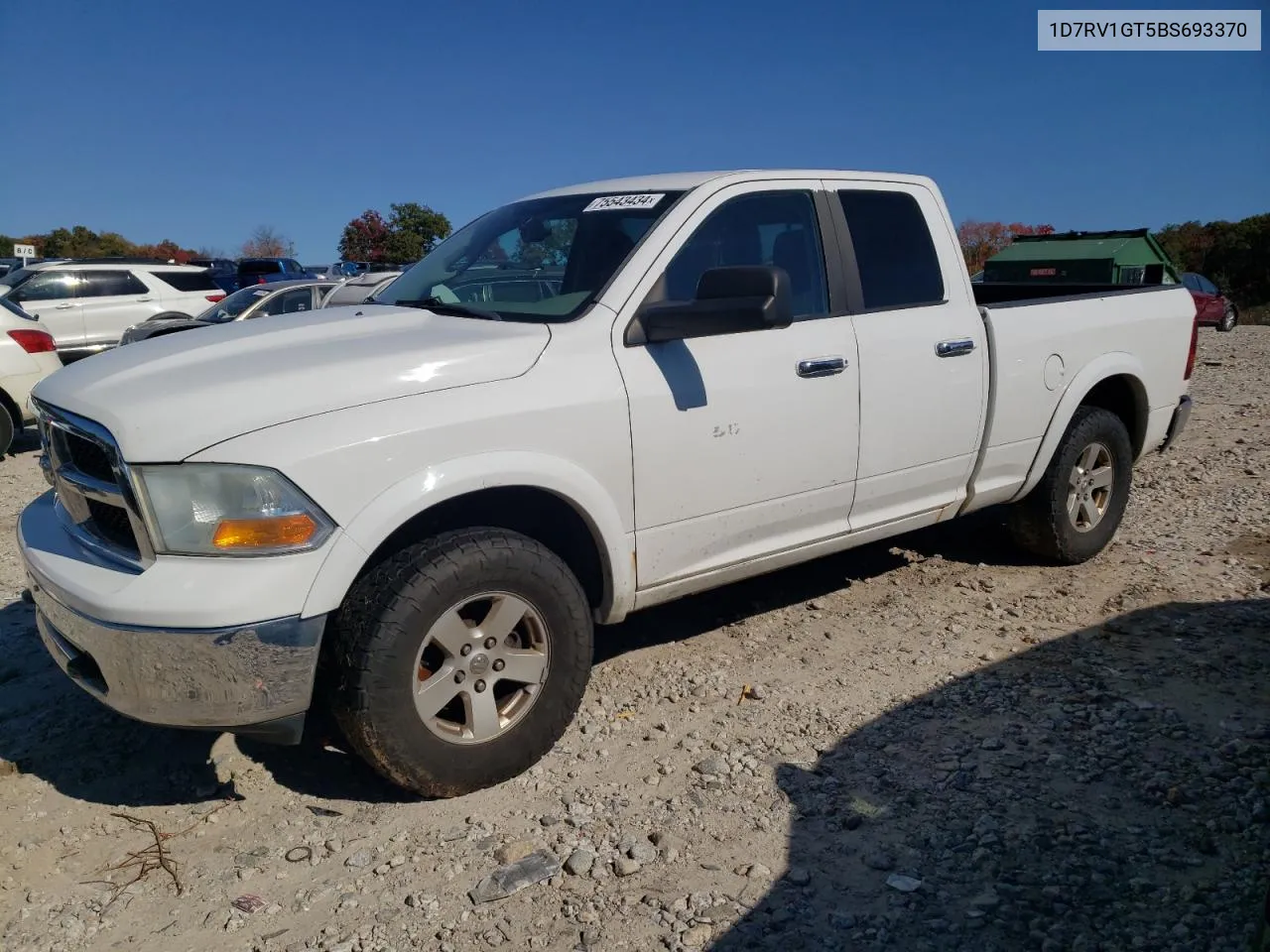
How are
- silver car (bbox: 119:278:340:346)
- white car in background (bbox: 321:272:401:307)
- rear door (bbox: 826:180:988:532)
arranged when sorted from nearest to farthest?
rear door (bbox: 826:180:988:532) → white car in background (bbox: 321:272:401:307) → silver car (bbox: 119:278:340:346)

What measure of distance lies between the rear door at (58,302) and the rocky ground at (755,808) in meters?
9.78

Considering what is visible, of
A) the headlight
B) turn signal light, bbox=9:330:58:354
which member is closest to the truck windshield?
the headlight

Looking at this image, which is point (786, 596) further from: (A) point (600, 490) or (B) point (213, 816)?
(B) point (213, 816)

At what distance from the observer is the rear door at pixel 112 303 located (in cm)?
1309

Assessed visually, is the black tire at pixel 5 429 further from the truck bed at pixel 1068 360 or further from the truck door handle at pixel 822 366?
the truck bed at pixel 1068 360

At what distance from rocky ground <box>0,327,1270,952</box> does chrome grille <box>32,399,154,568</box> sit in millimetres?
913

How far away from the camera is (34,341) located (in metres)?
8.69

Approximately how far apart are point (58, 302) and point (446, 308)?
1174 centimetres

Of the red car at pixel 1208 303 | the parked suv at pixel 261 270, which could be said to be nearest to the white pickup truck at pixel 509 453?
the red car at pixel 1208 303

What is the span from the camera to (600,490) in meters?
3.20

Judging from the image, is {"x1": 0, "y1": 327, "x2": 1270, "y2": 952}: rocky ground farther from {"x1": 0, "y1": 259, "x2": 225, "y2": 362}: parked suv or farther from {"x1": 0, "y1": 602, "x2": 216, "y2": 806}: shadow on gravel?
{"x1": 0, "y1": 259, "x2": 225, "y2": 362}: parked suv

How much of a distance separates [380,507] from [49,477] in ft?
4.24

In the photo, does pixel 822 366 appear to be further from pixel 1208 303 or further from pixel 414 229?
pixel 414 229

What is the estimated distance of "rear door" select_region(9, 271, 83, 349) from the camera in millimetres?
12773
